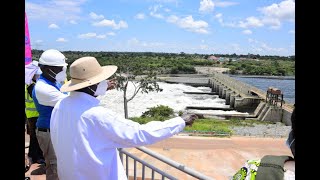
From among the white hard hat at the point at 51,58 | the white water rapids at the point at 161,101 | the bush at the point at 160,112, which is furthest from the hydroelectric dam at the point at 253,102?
the white hard hat at the point at 51,58

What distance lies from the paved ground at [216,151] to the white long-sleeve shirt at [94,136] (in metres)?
11.4

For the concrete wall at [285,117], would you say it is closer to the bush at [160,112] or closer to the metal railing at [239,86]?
the metal railing at [239,86]

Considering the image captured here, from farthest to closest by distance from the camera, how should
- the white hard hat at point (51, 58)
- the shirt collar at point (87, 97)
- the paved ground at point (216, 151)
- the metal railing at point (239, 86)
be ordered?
the metal railing at point (239, 86) < the paved ground at point (216, 151) < the white hard hat at point (51, 58) < the shirt collar at point (87, 97)

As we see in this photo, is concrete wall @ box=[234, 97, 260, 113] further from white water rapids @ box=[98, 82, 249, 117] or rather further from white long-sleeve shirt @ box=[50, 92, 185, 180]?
white long-sleeve shirt @ box=[50, 92, 185, 180]

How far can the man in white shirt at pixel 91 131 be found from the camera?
84.7 inches

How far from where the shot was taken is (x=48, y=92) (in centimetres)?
351

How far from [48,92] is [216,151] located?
15966 millimetres

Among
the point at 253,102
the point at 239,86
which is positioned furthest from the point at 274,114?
the point at 239,86

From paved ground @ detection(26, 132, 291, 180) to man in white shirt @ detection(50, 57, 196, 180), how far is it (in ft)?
37.2

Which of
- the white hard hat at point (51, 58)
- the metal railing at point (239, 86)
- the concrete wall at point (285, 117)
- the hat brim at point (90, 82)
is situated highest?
the white hard hat at point (51, 58)

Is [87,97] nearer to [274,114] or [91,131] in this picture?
[91,131]

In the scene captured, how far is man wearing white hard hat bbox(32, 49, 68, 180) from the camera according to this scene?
11.6 ft

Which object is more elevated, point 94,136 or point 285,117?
point 94,136
